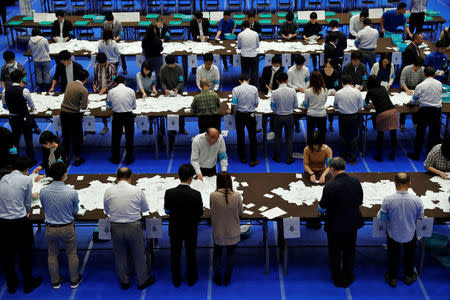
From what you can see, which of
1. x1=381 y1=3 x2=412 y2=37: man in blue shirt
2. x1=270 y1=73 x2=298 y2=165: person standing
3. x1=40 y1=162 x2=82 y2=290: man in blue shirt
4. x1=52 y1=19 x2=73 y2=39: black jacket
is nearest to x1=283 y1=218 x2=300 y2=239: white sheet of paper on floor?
x1=40 y1=162 x2=82 y2=290: man in blue shirt

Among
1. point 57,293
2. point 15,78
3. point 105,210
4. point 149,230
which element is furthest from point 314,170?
point 15,78

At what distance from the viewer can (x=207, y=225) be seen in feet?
28.0

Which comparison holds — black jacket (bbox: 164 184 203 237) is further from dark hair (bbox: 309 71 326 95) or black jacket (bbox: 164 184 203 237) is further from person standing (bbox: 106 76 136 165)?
dark hair (bbox: 309 71 326 95)

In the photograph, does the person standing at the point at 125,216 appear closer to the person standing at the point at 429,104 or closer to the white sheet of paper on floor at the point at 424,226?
the white sheet of paper on floor at the point at 424,226

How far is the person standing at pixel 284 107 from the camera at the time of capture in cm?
971

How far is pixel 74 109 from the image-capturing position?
32.7 feet

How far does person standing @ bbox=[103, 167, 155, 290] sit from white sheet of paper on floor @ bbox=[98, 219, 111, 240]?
0.46ft

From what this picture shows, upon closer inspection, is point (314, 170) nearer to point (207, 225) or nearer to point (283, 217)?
point (283, 217)

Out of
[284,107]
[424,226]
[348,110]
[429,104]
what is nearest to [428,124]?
[429,104]

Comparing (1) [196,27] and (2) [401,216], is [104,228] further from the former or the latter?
(1) [196,27]

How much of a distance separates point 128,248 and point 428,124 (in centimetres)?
593

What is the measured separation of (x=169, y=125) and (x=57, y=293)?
3.92 m

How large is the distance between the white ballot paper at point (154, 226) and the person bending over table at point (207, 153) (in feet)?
3.84

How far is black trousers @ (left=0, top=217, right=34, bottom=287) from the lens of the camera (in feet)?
22.4
